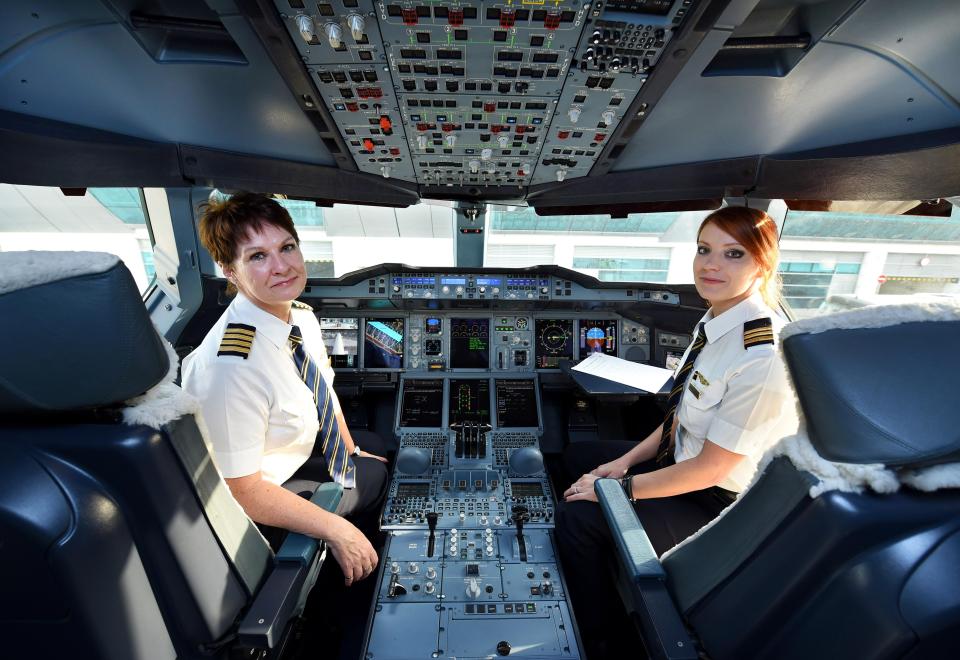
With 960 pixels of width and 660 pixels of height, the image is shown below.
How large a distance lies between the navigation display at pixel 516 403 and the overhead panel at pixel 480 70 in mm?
1587

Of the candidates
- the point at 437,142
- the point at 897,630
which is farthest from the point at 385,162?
the point at 897,630

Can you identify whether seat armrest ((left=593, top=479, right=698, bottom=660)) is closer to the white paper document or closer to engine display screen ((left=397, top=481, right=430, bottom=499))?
the white paper document

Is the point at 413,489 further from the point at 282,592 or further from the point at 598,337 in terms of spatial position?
the point at 598,337

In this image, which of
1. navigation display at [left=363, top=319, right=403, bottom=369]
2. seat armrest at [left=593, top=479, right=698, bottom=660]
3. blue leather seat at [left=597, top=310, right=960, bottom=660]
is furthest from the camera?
navigation display at [left=363, top=319, right=403, bottom=369]

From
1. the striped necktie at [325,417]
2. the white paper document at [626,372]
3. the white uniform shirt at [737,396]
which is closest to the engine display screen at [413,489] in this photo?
the striped necktie at [325,417]

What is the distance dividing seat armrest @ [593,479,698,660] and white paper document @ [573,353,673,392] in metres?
1.16

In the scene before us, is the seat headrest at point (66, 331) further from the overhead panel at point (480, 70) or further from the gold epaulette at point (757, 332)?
the gold epaulette at point (757, 332)

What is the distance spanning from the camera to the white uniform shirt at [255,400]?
1.16 m

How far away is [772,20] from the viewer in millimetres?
1384

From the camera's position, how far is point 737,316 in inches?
55.9

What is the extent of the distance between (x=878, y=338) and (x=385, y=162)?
6.35ft

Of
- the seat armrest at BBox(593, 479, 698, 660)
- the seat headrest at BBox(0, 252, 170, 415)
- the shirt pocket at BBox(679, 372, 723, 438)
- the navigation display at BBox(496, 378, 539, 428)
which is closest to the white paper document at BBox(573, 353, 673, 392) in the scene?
the navigation display at BBox(496, 378, 539, 428)

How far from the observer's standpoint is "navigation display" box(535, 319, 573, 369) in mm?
2988

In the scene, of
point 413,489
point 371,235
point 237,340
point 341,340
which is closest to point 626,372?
point 413,489
